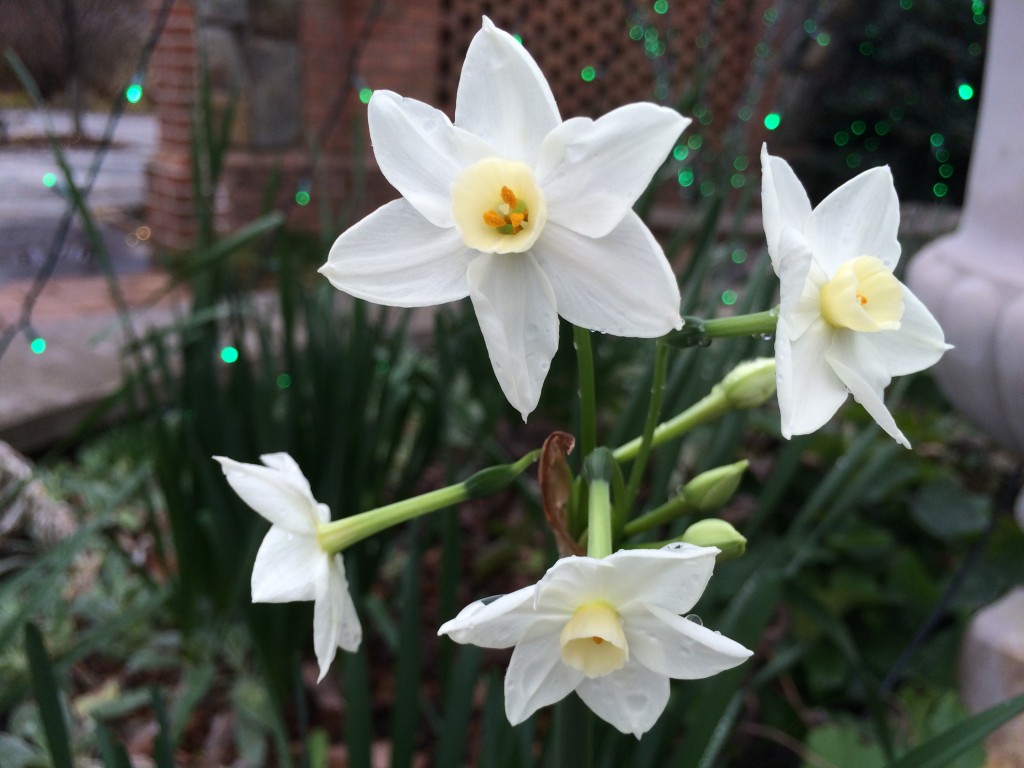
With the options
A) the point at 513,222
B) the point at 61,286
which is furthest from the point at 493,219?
the point at 61,286

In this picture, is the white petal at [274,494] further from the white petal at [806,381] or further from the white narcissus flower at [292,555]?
the white petal at [806,381]

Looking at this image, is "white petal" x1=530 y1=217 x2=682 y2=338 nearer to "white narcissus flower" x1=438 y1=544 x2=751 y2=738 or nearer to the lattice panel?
"white narcissus flower" x1=438 y1=544 x2=751 y2=738

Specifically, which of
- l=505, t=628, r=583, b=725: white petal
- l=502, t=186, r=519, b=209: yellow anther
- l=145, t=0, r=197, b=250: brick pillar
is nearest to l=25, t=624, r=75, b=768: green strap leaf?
l=505, t=628, r=583, b=725: white petal

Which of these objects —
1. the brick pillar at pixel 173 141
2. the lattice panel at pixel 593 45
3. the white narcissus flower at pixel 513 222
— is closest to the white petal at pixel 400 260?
the white narcissus flower at pixel 513 222

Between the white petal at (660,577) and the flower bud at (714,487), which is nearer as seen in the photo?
the white petal at (660,577)

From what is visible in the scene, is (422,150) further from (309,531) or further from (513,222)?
(309,531)

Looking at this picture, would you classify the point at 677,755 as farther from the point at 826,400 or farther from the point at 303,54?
the point at 303,54
